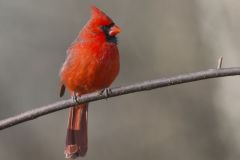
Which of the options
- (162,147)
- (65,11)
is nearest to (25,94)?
(65,11)

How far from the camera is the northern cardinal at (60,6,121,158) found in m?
5.56

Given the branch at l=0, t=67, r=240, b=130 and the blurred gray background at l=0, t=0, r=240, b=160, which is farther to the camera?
the blurred gray background at l=0, t=0, r=240, b=160

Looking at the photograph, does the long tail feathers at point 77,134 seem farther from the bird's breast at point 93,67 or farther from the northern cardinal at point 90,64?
the bird's breast at point 93,67

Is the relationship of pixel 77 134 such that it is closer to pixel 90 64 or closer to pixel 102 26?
pixel 90 64

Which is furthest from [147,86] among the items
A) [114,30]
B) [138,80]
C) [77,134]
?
[138,80]

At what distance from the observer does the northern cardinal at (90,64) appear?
5.56 metres

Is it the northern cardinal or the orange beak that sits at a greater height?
the orange beak

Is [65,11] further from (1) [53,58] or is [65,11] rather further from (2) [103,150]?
(2) [103,150]

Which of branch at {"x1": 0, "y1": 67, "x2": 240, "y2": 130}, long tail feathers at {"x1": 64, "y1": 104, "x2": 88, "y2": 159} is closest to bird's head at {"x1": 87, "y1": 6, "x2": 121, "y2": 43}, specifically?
long tail feathers at {"x1": 64, "y1": 104, "x2": 88, "y2": 159}

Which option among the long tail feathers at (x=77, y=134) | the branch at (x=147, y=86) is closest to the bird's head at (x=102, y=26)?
the long tail feathers at (x=77, y=134)

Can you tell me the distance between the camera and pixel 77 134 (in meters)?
5.96

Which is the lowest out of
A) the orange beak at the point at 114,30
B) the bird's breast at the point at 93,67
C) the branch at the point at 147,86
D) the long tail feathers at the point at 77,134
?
the branch at the point at 147,86

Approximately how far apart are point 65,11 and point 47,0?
1.70 ft

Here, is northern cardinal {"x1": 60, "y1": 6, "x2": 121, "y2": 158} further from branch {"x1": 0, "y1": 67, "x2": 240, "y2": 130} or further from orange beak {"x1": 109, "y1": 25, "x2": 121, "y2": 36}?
branch {"x1": 0, "y1": 67, "x2": 240, "y2": 130}
